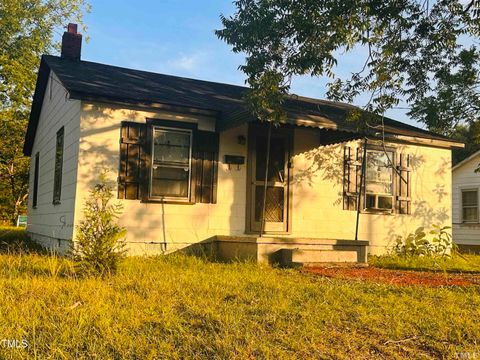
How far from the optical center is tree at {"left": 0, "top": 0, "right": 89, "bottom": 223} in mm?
A: 27406

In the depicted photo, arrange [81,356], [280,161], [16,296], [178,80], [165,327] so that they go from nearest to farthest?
1. [81,356]
2. [165,327]
3. [16,296]
4. [280,161]
5. [178,80]

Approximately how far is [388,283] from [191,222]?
4264 millimetres

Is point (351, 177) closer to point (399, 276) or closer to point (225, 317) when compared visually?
point (399, 276)

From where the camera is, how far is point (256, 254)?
873cm

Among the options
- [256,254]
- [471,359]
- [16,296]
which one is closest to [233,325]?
[471,359]

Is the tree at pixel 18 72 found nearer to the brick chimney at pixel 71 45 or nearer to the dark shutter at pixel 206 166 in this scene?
the brick chimney at pixel 71 45

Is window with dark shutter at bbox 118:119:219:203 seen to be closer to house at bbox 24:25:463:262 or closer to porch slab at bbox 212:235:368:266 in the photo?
house at bbox 24:25:463:262

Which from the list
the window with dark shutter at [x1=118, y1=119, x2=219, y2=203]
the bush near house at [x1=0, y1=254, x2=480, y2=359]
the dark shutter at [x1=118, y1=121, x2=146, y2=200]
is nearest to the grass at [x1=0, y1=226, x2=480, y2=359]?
the bush near house at [x1=0, y1=254, x2=480, y2=359]

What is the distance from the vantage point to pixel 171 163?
31.9 feet

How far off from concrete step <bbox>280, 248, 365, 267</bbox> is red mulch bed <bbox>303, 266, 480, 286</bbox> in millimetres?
302

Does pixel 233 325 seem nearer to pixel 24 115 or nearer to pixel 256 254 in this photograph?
pixel 256 254

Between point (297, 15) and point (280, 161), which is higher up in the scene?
point (297, 15)

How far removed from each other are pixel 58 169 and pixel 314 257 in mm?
6293

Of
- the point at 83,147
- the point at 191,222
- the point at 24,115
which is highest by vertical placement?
the point at 24,115
